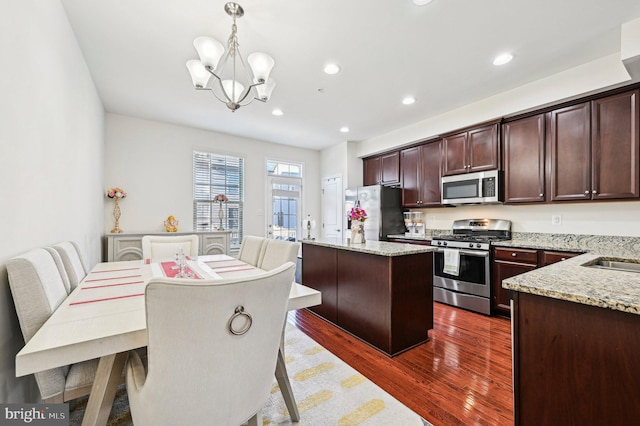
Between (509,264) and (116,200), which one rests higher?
(116,200)

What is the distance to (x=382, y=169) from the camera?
5273 mm

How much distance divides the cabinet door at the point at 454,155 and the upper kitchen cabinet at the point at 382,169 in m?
0.96

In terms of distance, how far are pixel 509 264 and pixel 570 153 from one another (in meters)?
1.38

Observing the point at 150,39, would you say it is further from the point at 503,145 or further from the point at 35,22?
the point at 503,145

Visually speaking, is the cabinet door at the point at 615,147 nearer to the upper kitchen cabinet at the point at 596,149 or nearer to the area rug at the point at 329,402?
the upper kitchen cabinet at the point at 596,149

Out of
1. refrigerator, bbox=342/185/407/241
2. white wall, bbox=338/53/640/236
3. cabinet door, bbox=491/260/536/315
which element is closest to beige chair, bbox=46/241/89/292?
refrigerator, bbox=342/185/407/241

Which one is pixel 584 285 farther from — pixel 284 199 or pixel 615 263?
pixel 284 199

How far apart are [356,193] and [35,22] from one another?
14.4ft

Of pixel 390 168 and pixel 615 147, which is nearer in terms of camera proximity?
pixel 615 147

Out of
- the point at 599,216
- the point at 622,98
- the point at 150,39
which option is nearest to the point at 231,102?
the point at 150,39

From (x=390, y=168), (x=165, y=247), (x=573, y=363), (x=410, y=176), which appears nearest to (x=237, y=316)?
(x=573, y=363)

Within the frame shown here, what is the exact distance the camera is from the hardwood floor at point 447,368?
166cm

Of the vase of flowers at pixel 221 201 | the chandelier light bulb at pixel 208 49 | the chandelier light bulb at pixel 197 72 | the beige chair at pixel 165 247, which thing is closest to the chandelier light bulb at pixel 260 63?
the chandelier light bulb at pixel 208 49

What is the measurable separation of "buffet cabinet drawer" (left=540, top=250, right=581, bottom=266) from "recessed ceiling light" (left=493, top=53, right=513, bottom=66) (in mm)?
2015
